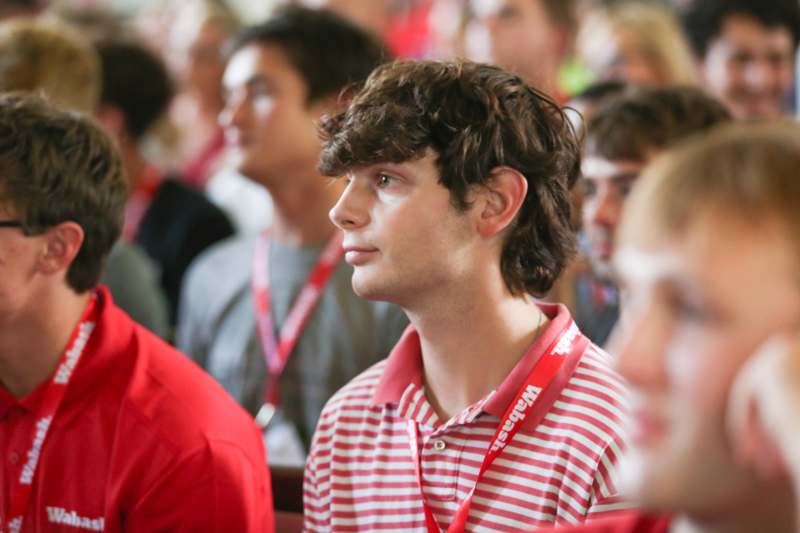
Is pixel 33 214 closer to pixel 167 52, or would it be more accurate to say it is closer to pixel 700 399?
pixel 700 399

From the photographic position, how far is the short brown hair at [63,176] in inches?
84.7

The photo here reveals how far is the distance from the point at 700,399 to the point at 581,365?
0.80 m

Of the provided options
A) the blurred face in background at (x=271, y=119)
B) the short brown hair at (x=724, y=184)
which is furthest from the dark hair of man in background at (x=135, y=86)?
the short brown hair at (x=724, y=184)

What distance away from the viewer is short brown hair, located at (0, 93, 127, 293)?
215 cm

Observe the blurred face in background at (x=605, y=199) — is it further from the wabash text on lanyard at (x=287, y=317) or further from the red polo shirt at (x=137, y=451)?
the red polo shirt at (x=137, y=451)

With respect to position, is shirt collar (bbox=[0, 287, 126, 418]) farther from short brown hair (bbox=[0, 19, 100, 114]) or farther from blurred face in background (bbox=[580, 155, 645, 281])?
short brown hair (bbox=[0, 19, 100, 114])

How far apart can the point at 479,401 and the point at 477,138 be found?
44cm

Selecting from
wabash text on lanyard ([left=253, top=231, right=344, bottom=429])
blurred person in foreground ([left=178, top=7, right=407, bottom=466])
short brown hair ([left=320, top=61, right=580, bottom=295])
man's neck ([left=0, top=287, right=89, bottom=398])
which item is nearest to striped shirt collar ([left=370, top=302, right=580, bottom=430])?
short brown hair ([left=320, top=61, right=580, bottom=295])

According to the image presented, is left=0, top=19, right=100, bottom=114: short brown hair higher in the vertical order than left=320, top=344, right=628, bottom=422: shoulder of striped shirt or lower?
higher

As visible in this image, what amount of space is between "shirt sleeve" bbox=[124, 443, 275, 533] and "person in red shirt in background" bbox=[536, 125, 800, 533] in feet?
3.31

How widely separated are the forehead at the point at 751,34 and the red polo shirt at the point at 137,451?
109 inches

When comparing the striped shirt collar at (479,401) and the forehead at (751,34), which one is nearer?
the striped shirt collar at (479,401)

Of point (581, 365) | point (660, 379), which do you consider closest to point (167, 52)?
point (581, 365)

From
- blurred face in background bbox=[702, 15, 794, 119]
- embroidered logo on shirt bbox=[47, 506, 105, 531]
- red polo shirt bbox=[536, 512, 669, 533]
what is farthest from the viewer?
blurred face in background bbox=[702, 15, 794, 119]
